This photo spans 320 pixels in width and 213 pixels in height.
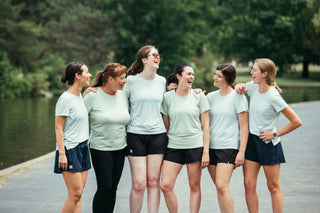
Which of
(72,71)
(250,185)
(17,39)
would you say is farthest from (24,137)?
(17,39)

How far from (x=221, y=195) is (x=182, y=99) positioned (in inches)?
44.8

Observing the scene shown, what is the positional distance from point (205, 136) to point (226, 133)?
231 millimetres

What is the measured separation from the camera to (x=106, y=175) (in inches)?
208

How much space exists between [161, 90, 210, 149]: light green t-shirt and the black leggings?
628 millimetres

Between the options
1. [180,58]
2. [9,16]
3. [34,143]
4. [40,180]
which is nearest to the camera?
[40,180]

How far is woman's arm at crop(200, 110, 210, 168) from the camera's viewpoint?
17.4ft

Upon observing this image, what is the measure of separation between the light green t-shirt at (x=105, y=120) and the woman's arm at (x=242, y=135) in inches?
49.3

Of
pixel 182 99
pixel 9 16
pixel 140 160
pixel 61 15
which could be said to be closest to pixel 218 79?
pixel 182 99

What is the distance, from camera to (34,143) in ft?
42.9

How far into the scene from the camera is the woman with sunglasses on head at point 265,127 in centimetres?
518

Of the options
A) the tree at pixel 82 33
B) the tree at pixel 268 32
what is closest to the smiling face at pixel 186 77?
the tree at pixel 82 33

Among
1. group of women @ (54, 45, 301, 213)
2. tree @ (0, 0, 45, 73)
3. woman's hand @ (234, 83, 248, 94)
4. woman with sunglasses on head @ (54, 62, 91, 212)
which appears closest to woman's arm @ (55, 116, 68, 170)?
woman with sunglasses on head @ (54, 62, 91, 212)

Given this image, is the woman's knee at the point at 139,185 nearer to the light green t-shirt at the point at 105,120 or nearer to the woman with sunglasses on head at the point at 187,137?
the woman with sunglasses on head at the point at 187,137

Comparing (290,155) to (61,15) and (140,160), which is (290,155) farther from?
(61,15)
